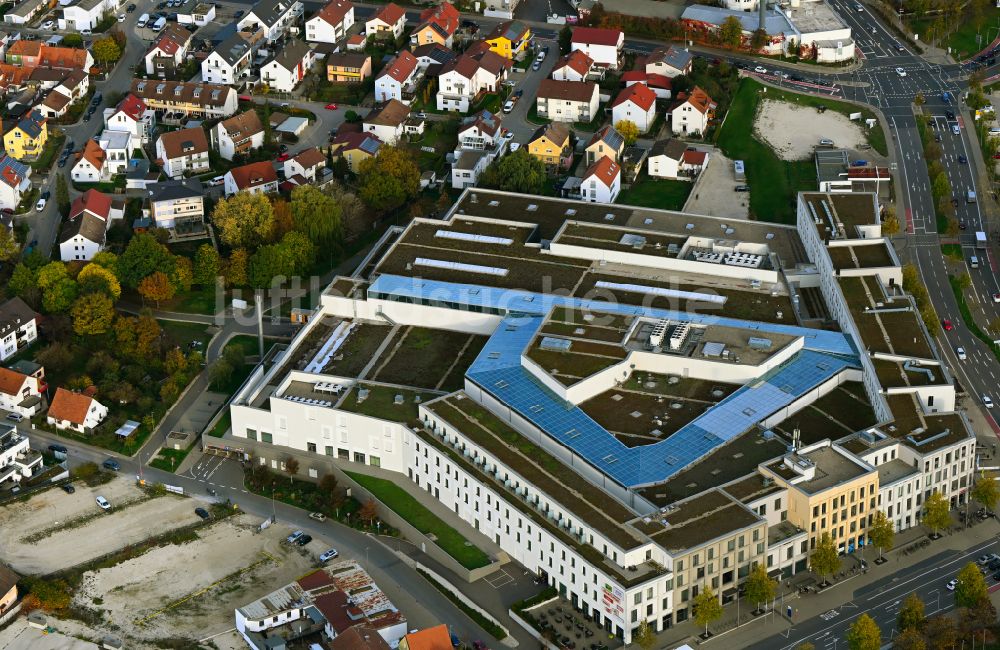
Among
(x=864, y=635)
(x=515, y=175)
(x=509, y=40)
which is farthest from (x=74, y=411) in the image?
(x=509, y=40)

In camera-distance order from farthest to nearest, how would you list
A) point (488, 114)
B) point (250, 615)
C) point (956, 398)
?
point (488, 114) → point (956, 398) → point (250, 615)

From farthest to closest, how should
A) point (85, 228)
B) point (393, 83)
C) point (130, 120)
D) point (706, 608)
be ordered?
point (393, 83), point (130, 120), point (85, 228), point (706, 608)

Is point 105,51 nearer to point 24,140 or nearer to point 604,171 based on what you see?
point 24,140

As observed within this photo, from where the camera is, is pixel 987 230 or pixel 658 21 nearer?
pixel 987 230

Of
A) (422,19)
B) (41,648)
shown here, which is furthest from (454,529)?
(422,19)

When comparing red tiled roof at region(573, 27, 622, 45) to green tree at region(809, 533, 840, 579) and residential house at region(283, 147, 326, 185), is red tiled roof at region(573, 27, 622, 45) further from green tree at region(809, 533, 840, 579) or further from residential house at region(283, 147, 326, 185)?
green tree at region(809, 533, 840, 579)

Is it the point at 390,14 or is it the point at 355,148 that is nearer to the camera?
the point at 355,148

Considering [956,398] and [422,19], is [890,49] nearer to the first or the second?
[422,19]
